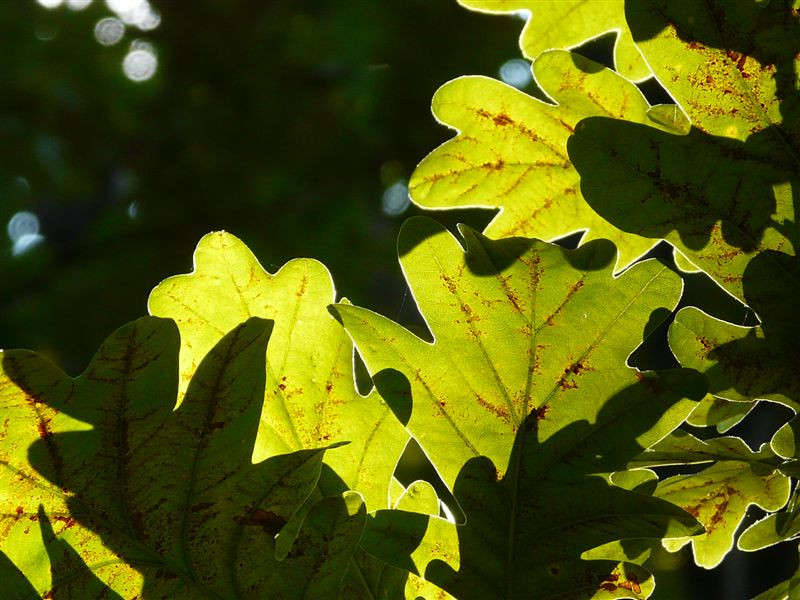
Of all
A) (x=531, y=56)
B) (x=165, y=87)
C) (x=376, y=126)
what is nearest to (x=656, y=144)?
(x=531, y=56)

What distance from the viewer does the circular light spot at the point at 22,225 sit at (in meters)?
6.29

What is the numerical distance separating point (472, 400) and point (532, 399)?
0.05 m

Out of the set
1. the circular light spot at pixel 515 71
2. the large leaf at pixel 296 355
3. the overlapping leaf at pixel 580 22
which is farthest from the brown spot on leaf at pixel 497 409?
the circular light spot at pixel 515 71

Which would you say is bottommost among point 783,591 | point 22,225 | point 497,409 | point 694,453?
point 22,225

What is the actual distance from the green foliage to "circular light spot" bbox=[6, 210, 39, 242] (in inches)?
242

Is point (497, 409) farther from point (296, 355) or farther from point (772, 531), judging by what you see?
point (772, 531)

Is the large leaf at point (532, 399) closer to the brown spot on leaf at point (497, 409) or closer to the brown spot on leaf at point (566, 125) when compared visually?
the brown spot on leaf at point (497, 409)

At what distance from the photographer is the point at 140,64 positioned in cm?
616

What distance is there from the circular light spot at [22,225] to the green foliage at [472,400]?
6.15 meters

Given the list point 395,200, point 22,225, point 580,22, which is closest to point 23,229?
point 22,225

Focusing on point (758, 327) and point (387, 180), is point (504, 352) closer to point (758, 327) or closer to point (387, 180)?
point (758, 327)

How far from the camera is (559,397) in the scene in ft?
2.18

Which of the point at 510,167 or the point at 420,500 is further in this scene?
the point at 510,167

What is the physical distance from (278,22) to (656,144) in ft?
17.7
